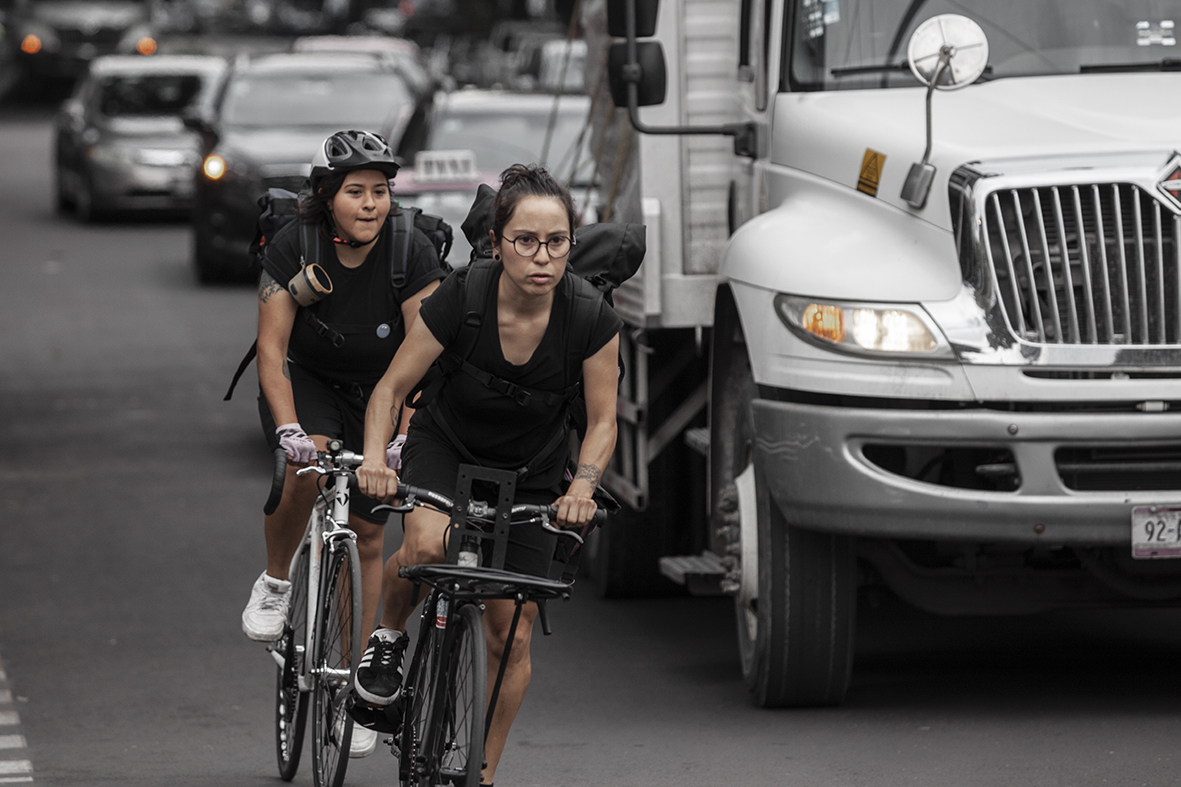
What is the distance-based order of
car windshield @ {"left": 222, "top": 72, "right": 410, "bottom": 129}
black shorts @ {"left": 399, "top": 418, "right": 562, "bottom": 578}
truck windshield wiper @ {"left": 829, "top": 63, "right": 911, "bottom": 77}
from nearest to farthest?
black shorts @ {"left": 399, "top": 418, "right": 562, "bottom": 578} < truck windshield wiper @ {"left": 829, "top": 63, "right": 911, "bottom": 77} < car windshield @ {"left": 222, "top": 72, "right": 410, "bottom": 129}

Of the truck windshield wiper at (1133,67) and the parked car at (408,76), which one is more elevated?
the truck windshield wiper at (1133,67)

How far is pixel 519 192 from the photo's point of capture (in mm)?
5191

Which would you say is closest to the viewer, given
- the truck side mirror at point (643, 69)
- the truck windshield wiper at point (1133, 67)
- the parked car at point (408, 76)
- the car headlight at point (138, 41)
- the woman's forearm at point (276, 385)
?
the woman's forearm at point (276, 385)

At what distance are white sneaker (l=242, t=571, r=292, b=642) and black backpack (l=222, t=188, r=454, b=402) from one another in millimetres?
629

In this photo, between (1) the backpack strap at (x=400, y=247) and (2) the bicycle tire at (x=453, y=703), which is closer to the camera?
(2) the bicycle tire at (x=453, y=703)

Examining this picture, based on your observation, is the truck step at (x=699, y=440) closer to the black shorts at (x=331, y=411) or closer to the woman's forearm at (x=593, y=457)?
the black shorts at (x=331, y=411)

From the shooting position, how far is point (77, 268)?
22516 mm

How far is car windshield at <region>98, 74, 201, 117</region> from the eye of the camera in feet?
84.3

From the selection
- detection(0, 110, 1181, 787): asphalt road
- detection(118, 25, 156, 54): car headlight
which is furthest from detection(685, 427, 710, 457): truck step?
detection(118, 25, 156, 54): car headlight

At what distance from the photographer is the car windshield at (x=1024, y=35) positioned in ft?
23.4

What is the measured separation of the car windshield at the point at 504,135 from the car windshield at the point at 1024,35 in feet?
20.6

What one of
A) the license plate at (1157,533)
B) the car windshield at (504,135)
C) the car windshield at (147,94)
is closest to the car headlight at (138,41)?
the car windshield at (147,94)

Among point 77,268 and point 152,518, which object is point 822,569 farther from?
point 77,268

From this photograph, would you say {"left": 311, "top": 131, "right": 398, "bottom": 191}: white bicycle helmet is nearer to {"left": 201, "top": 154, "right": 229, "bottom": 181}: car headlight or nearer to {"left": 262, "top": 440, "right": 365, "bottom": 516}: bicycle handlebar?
{"left": 262, "top": 440, "right": 365, "bottom": 516}: bicycle handlebar
